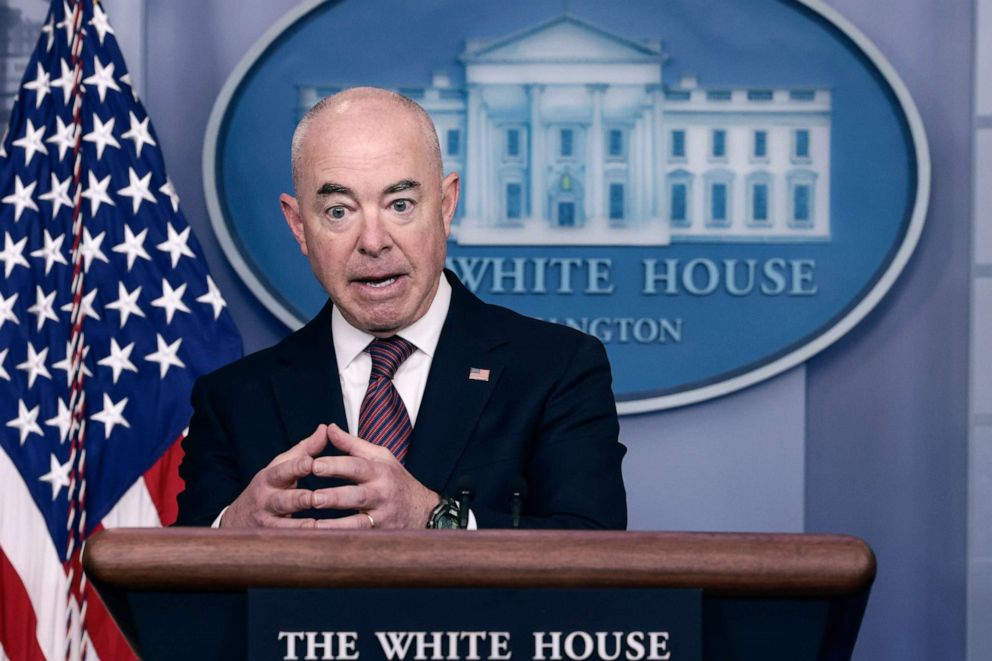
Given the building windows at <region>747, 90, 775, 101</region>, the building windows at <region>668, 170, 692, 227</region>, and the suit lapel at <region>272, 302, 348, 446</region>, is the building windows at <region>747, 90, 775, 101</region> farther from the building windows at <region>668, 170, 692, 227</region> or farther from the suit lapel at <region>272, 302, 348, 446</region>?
the suit lapel at <region>272, 302, 348, 446</region>

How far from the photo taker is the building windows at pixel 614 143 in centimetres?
305

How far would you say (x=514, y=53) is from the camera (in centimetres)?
307

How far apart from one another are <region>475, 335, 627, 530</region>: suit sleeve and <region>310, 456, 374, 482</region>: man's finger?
0.38 meters

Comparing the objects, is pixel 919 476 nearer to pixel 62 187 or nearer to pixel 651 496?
pixel 651 496

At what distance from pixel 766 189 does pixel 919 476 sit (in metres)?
0.80

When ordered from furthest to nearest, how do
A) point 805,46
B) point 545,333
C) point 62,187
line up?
point 805,46 → point 62,187 → point 545,333

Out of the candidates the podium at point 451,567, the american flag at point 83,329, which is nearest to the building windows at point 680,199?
the american flag at point 83,329

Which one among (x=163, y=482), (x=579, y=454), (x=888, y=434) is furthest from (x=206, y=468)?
(x=888, y=434)

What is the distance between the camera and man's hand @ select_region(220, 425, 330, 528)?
47.1 inches

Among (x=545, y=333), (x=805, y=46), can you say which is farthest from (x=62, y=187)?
(x=805, y=46)

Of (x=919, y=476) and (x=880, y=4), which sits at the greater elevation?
(x=880, y=4)

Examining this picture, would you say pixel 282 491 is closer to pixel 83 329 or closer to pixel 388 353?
pixel 388 353

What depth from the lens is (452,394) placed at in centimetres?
169

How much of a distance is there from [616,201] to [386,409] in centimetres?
151
